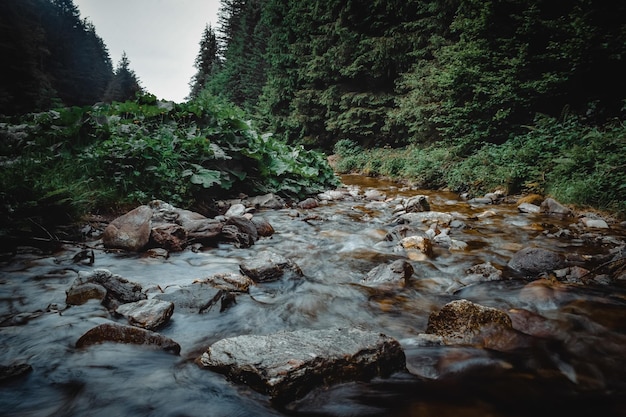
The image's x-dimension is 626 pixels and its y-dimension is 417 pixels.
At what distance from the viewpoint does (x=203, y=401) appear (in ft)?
4.20

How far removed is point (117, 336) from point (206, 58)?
5528cm

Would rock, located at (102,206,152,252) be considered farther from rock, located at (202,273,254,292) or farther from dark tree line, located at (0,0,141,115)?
dark tree line, located at (0,0,141,115)

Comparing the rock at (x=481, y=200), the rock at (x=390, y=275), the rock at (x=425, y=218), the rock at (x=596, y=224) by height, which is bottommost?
the rock at (x=390, y=275)

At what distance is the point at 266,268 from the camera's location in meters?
2.79

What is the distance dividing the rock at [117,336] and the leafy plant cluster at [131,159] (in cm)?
215

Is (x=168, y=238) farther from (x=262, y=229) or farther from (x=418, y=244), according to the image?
(x=418, y=244)

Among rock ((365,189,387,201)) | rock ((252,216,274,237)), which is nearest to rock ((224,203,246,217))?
rock ((252,216,274,237))

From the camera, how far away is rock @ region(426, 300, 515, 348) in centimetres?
172

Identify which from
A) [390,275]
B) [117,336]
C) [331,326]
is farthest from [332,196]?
[117,336]

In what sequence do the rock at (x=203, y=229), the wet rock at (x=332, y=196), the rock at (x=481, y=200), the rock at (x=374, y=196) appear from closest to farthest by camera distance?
the rock at (x=203, y=229) < the rock at (x=481, y=200) < the wet rock at (x=332, y=196) < the rock at (x=374, y=196)

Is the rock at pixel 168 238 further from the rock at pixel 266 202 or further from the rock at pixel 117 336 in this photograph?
the rock at pixel 266 202

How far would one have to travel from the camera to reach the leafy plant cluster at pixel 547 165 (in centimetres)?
481

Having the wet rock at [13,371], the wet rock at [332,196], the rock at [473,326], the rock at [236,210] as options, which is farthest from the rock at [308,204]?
the wet rock at [13,371]

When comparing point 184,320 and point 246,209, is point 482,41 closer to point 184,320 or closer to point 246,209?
point 246,209
